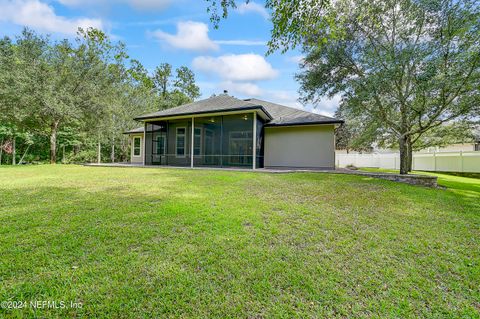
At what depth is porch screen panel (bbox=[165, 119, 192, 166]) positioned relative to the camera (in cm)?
1367

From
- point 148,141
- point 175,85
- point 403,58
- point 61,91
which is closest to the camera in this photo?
point 403,58

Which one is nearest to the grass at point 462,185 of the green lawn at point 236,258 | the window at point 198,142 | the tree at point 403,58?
the tree at point 403,58

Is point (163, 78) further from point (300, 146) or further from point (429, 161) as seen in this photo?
point (429, 161)

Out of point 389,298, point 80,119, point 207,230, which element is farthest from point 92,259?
point 80,119

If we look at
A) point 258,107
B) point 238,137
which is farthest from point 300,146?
point 258,107

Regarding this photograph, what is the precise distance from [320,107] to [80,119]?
1789 centimetres

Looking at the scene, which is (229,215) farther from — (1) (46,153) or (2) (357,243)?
(1) (46,153)

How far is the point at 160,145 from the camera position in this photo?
14.6 meters

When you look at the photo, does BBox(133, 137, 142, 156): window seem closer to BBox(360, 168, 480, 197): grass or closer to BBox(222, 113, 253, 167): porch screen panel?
BBox(222, 113, 253, 167): porch screen panel

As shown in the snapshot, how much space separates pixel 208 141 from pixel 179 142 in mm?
2513

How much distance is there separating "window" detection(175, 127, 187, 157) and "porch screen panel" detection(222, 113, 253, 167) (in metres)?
3.25

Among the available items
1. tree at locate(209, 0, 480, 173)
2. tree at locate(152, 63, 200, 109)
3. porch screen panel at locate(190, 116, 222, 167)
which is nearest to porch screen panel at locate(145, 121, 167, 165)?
porch screen panel at locate(190, 116, 222, 167)

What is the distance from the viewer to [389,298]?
6.68 feet

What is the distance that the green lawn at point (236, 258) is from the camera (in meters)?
1.91
